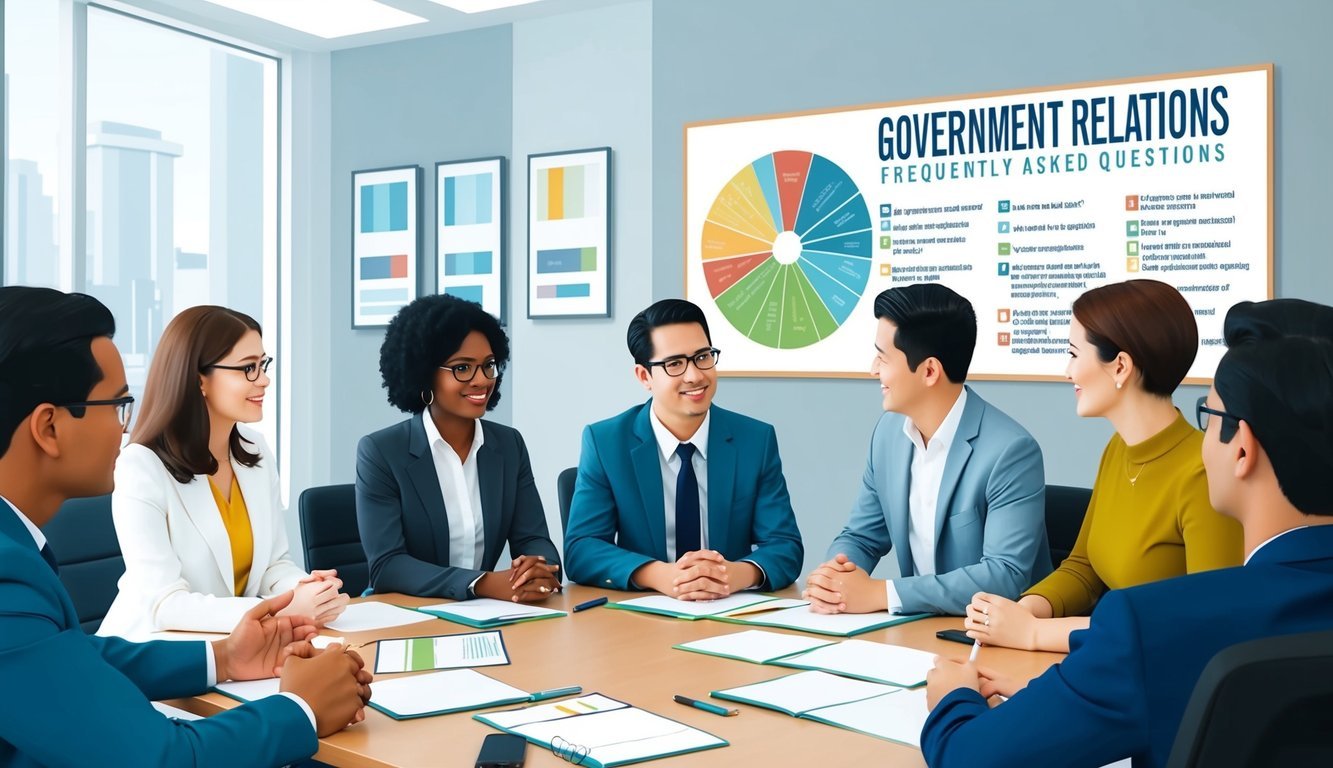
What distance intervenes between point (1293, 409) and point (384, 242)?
4809 mm

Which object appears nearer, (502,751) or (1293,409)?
(1293,409)

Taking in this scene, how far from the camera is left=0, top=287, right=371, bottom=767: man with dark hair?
1.22 meters

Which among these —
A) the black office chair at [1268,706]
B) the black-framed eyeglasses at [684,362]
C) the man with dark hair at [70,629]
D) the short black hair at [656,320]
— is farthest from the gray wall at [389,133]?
the black office chair at [1268,706]

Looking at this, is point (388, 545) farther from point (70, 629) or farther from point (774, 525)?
point (70, 629)

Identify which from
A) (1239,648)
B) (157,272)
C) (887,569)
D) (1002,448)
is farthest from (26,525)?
(157,272)

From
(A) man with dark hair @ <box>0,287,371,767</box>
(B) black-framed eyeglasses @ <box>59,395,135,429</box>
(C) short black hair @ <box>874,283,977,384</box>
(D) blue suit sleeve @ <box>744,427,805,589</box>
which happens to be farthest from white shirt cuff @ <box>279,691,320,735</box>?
(C) short black hair @ <box>874,283,977,384</box>

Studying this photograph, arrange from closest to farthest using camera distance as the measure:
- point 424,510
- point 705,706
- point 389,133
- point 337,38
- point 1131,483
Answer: point 705,706, point 1131,483, point 424,510, point 337,38, point 389,133

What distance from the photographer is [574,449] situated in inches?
197

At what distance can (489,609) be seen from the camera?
2352mm

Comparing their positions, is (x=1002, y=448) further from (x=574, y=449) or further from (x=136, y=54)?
(x=136, y=54)

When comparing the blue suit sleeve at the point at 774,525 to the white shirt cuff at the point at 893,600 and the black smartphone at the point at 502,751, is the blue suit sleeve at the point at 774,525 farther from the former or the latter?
the black smartphone at the point at 502,751

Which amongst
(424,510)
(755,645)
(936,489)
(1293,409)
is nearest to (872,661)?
(755,645)

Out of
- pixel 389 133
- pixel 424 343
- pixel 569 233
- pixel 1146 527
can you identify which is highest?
pixel 389 133

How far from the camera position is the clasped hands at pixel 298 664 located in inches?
60.2
